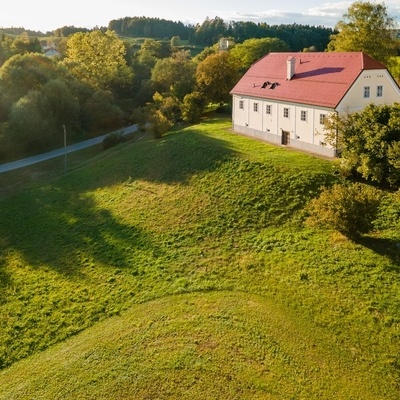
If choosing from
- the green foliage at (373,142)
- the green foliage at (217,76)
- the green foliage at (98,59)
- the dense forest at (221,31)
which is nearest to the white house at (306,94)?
the green foliage at (373,142)

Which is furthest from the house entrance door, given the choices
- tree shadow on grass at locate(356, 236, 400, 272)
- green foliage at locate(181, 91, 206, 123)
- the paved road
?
the paved road

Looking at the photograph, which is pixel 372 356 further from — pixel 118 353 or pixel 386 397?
pixel 118 353

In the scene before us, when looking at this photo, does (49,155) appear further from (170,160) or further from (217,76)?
(217,76)

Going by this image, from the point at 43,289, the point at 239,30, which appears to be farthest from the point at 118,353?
the point at 239,30

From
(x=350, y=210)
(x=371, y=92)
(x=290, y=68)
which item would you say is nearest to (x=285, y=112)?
(x=290, y=68)

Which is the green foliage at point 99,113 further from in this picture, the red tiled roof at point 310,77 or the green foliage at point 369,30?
the green foliage at point 369,30

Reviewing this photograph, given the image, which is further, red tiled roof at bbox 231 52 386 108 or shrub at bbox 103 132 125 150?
shrub at bbox 103 132 125 150

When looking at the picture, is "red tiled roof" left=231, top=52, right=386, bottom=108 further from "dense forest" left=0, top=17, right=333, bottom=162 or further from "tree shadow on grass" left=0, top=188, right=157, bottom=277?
"tree shadow on grass" left=0, top=188, right=157, bottom=277
